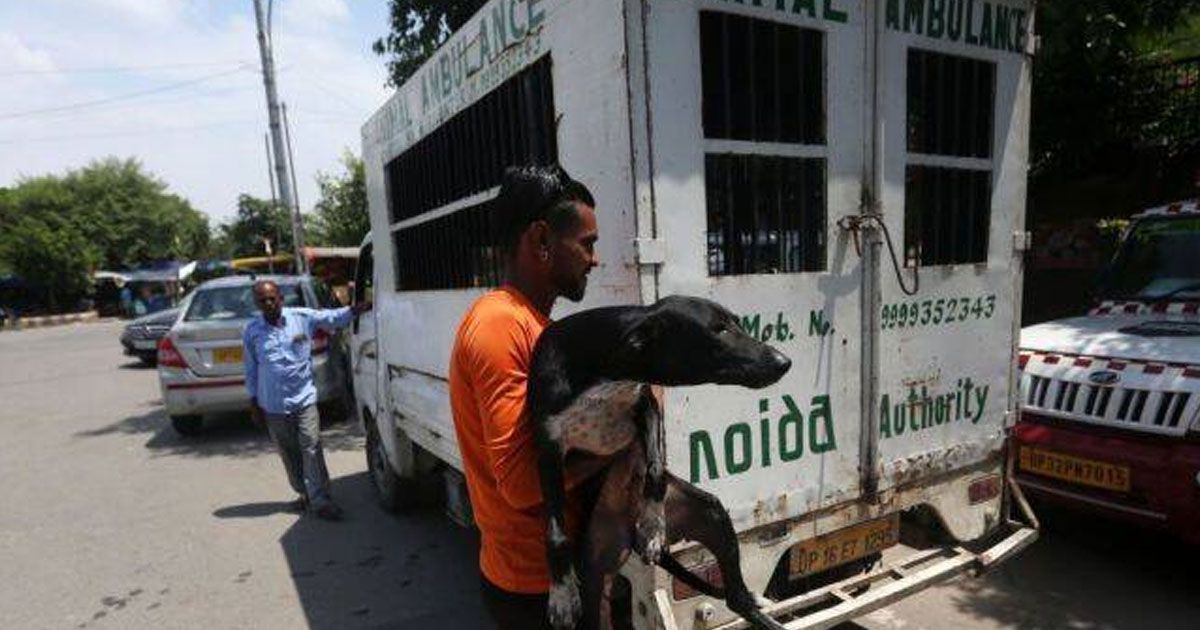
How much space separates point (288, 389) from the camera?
5301 millimetres

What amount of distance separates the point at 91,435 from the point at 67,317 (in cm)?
2980

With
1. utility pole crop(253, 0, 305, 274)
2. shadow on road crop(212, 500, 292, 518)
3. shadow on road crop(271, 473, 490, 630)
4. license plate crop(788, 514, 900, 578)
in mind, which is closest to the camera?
license plate crop(788, 514, 900, 578)

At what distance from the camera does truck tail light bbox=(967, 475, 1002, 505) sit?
305cm

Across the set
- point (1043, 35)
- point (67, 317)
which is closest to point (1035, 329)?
point (1043, 35)

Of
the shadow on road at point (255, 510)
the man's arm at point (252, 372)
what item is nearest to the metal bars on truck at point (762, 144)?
the man's arm at point (252, 372)

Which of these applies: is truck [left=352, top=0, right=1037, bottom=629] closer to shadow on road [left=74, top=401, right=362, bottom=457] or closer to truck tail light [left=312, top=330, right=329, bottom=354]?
truck tail light [left=312, top=330, right=329, bottom=354]

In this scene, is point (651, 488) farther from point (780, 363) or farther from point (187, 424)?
point (187, 424)

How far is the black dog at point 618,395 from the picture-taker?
4.09ft

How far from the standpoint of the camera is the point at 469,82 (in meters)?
3.08

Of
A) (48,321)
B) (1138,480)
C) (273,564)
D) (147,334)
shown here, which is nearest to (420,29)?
(273,564)

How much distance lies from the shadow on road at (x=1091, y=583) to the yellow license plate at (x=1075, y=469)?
51 cm

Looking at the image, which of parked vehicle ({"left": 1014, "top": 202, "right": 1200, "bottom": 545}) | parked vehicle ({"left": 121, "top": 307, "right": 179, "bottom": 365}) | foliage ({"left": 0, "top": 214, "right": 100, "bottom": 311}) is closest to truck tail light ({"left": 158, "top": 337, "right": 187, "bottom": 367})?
parked vehicle ({"left": 121, "top": 307, "right": 179, "bottom": 365})

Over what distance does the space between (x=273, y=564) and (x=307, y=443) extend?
100 centimetres

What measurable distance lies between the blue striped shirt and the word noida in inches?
163
